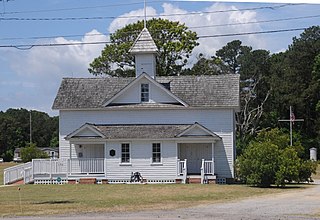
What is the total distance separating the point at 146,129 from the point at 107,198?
1412cm

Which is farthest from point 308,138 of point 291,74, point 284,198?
point 284,198

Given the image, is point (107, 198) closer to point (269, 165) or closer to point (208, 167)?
point (269, 165)

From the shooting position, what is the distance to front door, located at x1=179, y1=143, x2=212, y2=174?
4166 cm

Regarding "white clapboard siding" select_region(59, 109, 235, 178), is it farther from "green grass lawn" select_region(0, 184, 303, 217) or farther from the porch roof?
"green grass lawn" select_region(0, 184, 303, 217)

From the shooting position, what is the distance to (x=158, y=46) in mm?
63281

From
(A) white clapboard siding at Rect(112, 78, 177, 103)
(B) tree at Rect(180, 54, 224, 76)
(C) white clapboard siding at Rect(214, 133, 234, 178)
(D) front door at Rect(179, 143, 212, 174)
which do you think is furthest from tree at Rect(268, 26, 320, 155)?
(A) white clapboard siding at Rect(112, 78, 177, 103)

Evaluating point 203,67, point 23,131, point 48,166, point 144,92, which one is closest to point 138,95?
point 144,92

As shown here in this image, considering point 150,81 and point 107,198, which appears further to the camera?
point 150,81

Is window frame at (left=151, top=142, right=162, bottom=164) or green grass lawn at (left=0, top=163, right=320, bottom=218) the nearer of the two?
green grass lawn at (left=0, top=163, right=320, bottom=218)

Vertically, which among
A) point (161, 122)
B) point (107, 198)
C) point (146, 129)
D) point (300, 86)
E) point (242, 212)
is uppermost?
point (300, 86)

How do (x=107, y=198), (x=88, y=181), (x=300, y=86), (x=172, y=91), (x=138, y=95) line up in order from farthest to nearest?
1. (x=300, y=86)
2. (x=172, y=91)
3. (x=138, y=95)
4. (x=88, y=181)
5. (x=107, y=198)

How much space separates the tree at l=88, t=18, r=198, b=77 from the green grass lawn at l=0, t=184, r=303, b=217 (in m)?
30.8

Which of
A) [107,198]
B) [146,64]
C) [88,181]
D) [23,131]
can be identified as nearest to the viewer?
[107,198]

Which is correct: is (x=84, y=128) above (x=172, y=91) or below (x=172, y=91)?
below
